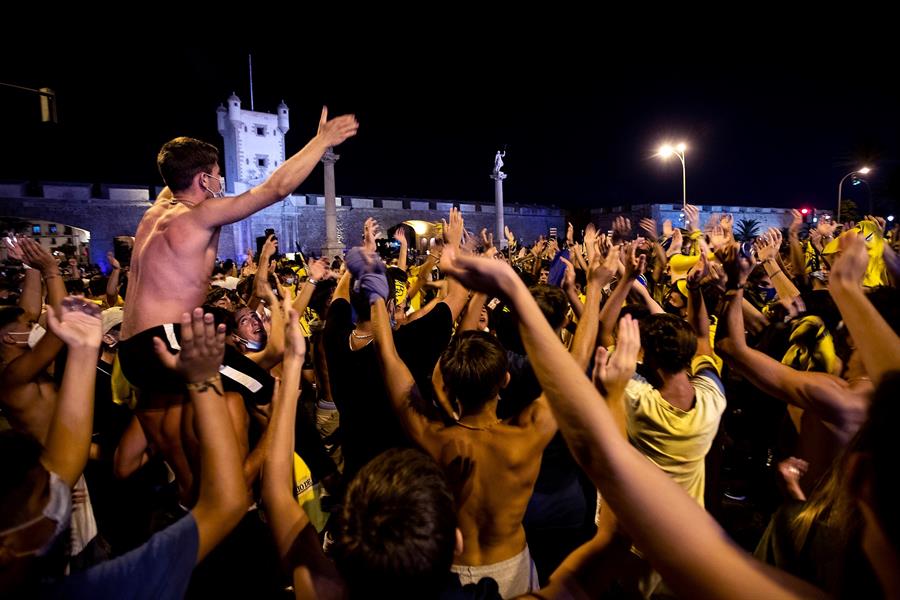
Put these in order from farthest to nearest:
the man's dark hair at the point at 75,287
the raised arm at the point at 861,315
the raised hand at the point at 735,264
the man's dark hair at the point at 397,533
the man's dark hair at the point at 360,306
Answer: the man's dark hair at the point at 75,287, the man's dark hair at the point at 360,306, the raised hand at the point at 735,264, the raised arm at the point at 861,315, the man's dark hair at the point at 397,533

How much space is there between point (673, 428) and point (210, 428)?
6.59 feet

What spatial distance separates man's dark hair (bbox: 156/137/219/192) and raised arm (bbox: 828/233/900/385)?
297cm

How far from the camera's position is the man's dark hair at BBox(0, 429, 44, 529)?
38.0 inches

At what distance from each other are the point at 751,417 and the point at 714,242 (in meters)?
1.84

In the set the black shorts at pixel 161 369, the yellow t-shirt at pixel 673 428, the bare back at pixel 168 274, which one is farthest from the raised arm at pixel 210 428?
the yellow t-shirt at pixel 673 428

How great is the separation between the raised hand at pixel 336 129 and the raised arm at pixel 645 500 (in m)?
1.84

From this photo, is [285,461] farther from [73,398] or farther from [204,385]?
[73,398]

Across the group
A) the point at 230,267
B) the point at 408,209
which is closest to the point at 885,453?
the point at 230,267

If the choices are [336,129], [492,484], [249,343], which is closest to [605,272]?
[492,484]

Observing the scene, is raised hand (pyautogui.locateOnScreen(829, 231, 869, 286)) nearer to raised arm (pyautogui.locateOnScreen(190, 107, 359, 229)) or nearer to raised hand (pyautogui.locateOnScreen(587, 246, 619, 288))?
raised hand (pyautogui.locateOnScreen(587, 246, 619, 288))

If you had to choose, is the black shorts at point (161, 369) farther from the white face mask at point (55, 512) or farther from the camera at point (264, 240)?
the camera at point (264, 240)

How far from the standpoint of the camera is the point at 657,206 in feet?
164

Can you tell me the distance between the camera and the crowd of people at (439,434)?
940 mm

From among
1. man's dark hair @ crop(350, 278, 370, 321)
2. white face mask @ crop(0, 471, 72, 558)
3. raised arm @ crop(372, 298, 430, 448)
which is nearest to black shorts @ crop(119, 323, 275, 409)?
raised arm @ crop(372, 298, 430, 448)
